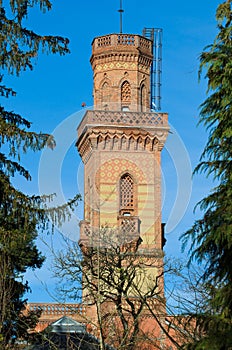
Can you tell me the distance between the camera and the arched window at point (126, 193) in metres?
37.1

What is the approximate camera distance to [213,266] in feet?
39.4

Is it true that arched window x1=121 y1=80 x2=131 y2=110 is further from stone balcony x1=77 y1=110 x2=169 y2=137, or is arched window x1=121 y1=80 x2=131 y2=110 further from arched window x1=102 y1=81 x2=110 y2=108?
stone balcony x1=77 y1=110 x2=169 y2=137

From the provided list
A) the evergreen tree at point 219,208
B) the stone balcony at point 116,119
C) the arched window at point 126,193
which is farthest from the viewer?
the stone balcony at point 116,119

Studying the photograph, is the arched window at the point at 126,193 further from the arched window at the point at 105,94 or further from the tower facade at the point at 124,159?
the arched window at the point at 105,94

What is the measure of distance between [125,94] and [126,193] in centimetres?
458

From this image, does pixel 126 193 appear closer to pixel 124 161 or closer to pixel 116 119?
pixel 124 161

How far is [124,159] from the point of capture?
123 ft

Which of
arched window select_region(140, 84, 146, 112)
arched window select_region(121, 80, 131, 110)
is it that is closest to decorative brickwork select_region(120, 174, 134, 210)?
arched window select_region(121, 80, 131, 110)

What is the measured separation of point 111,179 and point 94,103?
12.8 feet

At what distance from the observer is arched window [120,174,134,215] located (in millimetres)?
37094

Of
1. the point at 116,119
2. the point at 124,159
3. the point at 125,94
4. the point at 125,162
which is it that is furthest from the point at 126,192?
the point at 125,94

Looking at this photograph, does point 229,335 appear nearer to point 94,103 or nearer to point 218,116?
point 218,116

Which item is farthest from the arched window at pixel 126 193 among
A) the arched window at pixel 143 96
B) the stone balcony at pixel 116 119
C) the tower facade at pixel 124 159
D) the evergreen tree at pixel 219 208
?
the evergreen tree at pixel 219 208

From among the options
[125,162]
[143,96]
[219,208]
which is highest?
[143,96]
